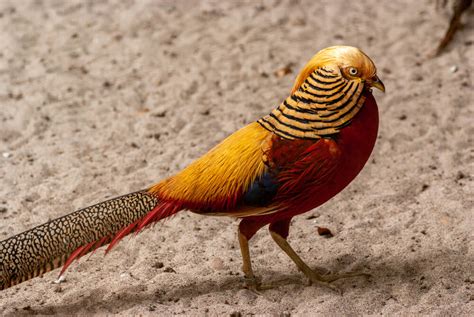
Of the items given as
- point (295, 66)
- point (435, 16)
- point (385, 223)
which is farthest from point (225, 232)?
point (435, 16)

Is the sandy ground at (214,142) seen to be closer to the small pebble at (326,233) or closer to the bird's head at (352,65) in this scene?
the small pebble at (326,233)

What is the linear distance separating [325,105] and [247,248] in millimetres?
878

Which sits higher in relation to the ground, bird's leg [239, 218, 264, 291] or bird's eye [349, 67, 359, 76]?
bird's eye [349, 67, 359, 76]

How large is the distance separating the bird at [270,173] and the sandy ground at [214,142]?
1.35ft

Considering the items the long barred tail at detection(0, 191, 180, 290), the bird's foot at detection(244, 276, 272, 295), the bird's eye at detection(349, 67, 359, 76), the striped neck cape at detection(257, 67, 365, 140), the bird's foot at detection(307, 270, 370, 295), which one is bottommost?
the bird's foot at detection(307, 270, 370, 295)

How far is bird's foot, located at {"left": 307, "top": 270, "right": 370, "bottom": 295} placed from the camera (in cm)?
386

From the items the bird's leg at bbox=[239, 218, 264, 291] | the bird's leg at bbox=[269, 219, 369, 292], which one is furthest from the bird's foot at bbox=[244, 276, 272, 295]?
the bird's leg at bbox=[269, 219, 369, 292]

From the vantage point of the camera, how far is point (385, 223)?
14.6ft

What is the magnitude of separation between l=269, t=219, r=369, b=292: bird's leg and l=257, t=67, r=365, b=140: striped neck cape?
56 cm

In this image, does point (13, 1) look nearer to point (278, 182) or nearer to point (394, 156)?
point (394, 156)

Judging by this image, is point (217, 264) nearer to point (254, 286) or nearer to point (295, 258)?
point (254, 286)

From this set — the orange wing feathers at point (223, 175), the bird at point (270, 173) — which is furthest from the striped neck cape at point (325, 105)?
the orange wing feathers at point (223, 175)

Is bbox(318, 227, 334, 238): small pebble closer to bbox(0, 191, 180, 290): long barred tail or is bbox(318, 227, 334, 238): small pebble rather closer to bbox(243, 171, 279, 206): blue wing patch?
bbox(243, 171, 279, 206): blue wing patch

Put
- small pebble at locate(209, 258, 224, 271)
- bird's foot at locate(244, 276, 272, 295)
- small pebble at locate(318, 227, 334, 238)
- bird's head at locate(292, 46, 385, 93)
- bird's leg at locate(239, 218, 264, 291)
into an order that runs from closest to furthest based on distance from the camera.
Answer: bird's head at locate(292, 46, 385, 93)
bird's leg at locate(239, 218, 264, 291)
bird's foot at locate(244, 276, 272, 295)
small pebble at locate(209, 258, 224, 271)
small pebble at locate(318, 227, 334, 238)
